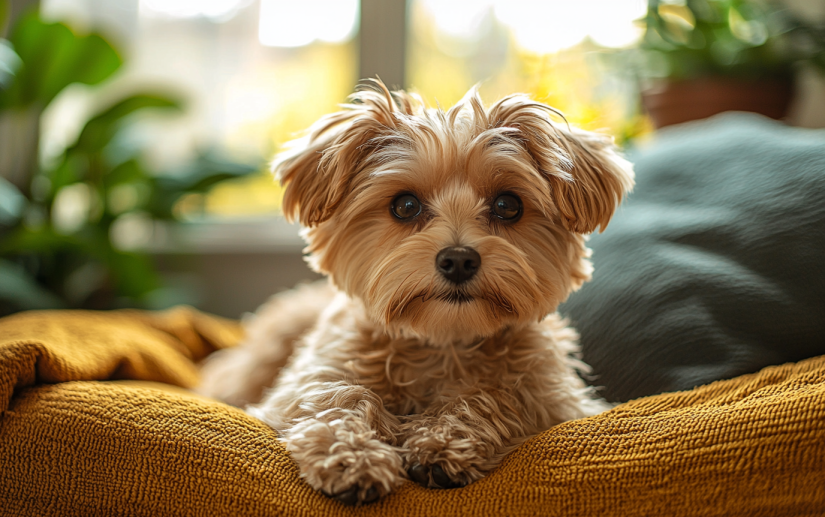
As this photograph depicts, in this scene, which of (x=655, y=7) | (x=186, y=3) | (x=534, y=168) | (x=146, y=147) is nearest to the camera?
(x=534, y=168)

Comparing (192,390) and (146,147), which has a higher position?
(146,147)

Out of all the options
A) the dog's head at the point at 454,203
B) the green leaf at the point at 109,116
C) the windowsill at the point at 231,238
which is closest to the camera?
the dog's head at the point at 454,203

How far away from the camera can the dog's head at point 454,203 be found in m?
1.23

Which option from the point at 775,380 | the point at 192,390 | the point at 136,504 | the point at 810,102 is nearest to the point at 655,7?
the point at 810,102

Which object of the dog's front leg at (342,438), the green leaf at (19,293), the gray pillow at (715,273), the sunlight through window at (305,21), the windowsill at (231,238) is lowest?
the windowsill at (231,238)

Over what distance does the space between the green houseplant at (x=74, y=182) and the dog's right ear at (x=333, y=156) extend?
5.38 feet

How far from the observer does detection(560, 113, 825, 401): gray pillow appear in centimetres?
134

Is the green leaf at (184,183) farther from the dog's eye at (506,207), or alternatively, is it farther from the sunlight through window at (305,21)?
the dog's eye at (506,207)

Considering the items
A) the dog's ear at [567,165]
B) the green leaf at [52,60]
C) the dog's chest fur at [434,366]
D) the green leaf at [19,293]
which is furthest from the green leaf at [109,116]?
the dog's ear at [567,165]

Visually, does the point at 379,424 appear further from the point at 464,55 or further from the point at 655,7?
the point at 464,55

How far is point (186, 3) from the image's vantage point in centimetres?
369

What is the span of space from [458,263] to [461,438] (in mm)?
345

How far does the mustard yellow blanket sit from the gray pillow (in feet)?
0.40

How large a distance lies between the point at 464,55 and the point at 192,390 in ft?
8.12
